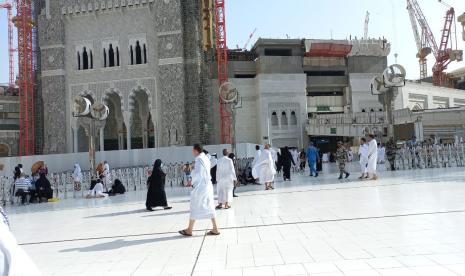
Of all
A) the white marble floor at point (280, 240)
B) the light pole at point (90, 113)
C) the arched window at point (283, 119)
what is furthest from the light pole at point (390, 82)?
the arched window at point (283, 119)

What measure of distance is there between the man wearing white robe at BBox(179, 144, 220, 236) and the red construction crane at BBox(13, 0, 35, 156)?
33518mm

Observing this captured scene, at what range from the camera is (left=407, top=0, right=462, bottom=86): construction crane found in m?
63.9

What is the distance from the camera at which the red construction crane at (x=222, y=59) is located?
3750 centimetres

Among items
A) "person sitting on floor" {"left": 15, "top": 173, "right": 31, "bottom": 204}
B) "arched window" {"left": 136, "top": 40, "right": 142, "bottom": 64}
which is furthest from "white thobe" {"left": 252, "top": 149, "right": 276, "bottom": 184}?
"arched window" {"left": 136, "top": 40, "right": 142, "bottom": 64}

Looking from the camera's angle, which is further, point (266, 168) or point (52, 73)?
point (52, 73)

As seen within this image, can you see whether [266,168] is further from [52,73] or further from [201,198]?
[52,73]

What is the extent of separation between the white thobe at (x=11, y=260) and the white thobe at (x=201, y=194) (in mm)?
3806

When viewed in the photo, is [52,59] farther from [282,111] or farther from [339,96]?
[339,96]

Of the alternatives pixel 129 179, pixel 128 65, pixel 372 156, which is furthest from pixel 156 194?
pixel 128 65

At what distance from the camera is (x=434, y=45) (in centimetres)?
6625

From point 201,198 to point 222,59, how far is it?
111 ft

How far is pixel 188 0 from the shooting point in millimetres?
33750

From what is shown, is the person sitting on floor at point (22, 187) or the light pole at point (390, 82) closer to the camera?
the person sitting on floor at point (22, 187)

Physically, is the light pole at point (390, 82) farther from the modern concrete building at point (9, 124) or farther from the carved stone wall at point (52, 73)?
the modern concrete building at point (9, 124)
